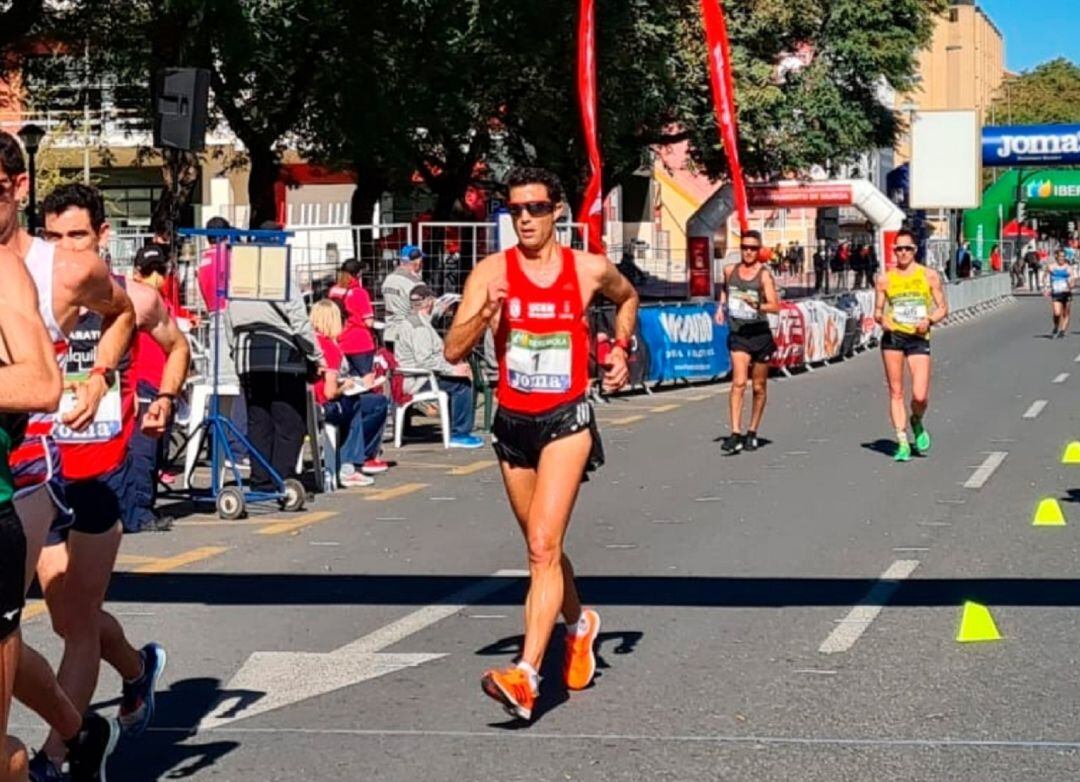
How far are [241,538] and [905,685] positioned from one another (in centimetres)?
579

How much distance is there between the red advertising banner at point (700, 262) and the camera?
43281 millimetres

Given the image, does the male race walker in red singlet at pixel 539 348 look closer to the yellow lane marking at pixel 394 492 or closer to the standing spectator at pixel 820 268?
the yellow lane marking at pixel 394 492

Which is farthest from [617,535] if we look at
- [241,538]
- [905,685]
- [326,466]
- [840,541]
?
[905,685]

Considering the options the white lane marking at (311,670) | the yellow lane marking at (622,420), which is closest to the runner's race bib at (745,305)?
the yellow lane marking at (622,420)

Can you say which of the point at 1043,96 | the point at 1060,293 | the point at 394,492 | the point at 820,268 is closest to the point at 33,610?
the point at 394,492

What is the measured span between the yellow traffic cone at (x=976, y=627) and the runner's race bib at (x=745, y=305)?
889 cm

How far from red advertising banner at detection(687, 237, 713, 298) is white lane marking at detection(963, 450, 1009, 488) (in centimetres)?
2599

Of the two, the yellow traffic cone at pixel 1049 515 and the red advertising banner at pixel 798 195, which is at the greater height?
the red advertising banner at pixel 798 195

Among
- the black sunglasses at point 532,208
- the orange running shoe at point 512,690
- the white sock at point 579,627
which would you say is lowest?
the orange running shoe at point 512,690

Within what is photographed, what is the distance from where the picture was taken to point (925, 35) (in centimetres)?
5169

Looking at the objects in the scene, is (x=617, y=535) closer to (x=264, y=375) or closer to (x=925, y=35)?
(x=264, y=375)

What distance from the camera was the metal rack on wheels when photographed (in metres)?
13.5

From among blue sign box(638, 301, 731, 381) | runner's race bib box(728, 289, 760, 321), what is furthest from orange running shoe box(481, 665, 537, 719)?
blue sign box(638, 301, 731, 381)

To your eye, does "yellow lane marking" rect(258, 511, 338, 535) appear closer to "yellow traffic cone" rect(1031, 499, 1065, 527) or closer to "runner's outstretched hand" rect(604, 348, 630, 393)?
"yellow traffic cone" rect(1031, 499, 1065, 527)
